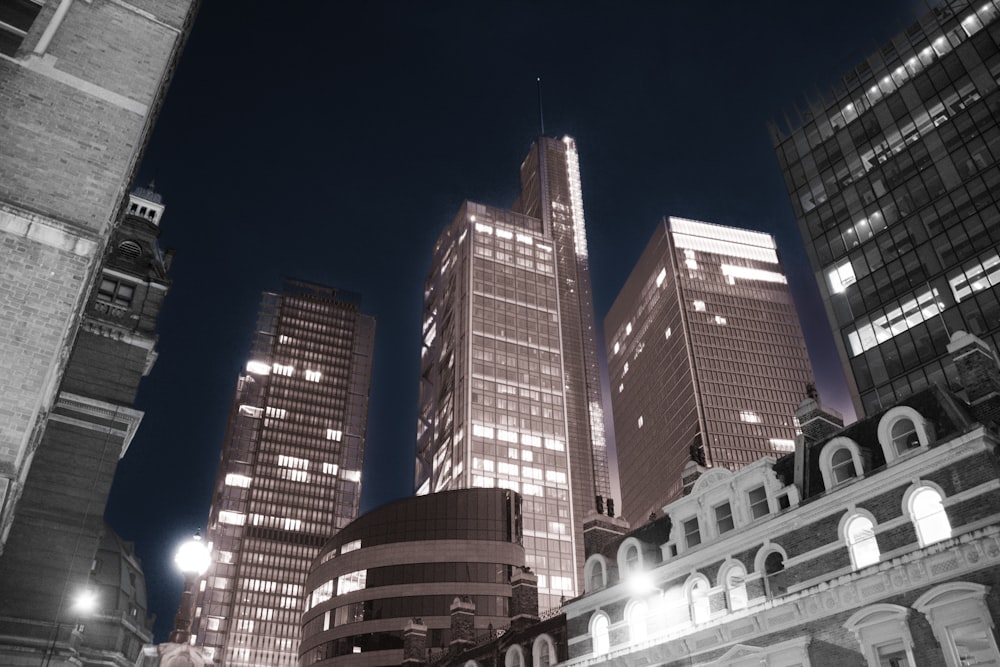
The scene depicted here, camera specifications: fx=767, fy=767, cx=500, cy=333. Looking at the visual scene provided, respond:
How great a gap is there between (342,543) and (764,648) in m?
66.2

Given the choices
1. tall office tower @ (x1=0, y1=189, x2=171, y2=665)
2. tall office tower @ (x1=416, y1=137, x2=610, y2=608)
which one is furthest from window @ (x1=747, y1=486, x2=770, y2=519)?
tall office tower @ (x1=416, y1=137, x2=610, y2=608)

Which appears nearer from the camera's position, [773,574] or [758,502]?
[773,574]

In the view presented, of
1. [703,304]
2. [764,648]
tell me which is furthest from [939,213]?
[703,304]

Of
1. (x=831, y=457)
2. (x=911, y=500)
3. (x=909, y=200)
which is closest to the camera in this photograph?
(x=911, y=500)

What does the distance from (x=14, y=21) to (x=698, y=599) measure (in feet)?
102

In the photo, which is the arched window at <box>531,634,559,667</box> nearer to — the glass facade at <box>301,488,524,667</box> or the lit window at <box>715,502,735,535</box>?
the lit window at <box>715,502,735,535</box>

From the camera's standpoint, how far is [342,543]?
283 feet

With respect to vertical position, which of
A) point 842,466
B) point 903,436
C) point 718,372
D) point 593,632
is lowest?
point 593,632

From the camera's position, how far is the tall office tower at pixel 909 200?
219ft

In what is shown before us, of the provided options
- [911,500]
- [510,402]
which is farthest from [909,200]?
[510,402]

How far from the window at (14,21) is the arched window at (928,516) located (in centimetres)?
3072

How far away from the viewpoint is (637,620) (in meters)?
33.4

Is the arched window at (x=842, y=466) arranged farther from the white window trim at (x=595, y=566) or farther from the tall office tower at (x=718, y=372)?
the tall office tower at (x=718, y=372)

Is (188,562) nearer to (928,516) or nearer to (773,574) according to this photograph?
(773,574)
